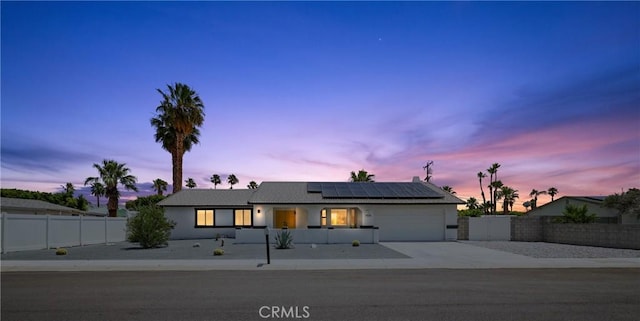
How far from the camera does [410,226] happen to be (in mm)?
29312

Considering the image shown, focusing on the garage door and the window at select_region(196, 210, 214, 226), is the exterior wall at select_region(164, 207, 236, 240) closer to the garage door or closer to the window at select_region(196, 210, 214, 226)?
the window at select_region(196, 210, 214, 226)

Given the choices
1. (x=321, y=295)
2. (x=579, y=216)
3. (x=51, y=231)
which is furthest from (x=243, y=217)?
(x=579, y=216)

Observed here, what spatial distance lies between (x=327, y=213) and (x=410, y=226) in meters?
6.27

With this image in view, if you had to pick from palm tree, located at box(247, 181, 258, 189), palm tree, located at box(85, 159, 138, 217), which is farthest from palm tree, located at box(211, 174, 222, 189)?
palm tree, located at box(85, 159, 138, 217)

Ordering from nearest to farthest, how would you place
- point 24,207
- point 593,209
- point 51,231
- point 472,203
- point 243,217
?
1. point 51,231
2. point 243,217
3. point 24,207
4. point 593,209
5. point 472,203

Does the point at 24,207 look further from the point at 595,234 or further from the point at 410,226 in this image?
the point at 595,234

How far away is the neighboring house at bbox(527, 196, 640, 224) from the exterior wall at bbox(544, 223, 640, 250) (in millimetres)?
5799

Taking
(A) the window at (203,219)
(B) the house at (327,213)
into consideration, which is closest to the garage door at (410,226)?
(B) the house at (327,213)

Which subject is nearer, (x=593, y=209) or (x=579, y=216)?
(x=579, y=216)

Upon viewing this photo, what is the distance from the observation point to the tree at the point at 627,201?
28.1m

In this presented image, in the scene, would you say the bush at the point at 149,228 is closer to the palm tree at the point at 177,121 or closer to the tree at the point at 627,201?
A: the palm tree at the point at 177,121

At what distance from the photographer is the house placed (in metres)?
27.8

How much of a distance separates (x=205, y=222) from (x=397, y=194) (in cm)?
1556

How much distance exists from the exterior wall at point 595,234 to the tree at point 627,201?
4980 millimetres
